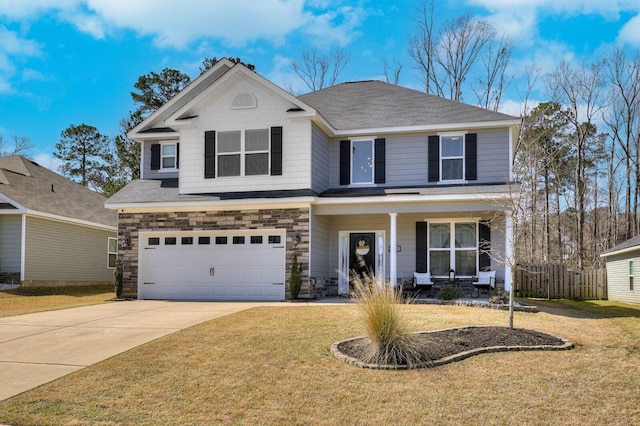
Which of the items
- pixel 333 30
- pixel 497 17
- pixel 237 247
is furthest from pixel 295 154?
pixel 497 17

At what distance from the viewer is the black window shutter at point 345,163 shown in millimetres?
18192

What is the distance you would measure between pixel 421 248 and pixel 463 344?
342 inches

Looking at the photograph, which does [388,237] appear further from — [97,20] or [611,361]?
[97,20]

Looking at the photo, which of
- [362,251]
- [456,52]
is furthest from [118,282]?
[456,52]

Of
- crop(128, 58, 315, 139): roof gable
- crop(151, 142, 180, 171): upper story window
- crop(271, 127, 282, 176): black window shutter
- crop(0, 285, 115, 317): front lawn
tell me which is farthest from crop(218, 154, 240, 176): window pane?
crop(0, 285, 115, 317): front lawn

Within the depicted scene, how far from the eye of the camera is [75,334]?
33.7 ft

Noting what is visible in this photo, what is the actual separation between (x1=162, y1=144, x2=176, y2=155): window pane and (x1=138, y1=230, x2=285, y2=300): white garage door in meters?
3.71

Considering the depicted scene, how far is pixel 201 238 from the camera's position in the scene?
17.5m

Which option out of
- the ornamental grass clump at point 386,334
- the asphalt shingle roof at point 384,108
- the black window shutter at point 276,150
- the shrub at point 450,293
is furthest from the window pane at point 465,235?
the ornamental grass clump at point 386,334

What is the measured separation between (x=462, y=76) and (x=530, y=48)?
14.9 feet

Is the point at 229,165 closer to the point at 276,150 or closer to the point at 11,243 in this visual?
the point at 276,150

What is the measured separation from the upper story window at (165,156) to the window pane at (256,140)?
3884mm

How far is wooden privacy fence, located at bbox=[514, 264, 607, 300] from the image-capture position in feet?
65.0

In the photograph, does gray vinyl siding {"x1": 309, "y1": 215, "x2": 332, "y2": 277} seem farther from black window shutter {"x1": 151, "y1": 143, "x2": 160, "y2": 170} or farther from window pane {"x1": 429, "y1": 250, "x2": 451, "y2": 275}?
black window shutter {"x1": 151, "y1": 143, "x2": 160, "y2": 170}
